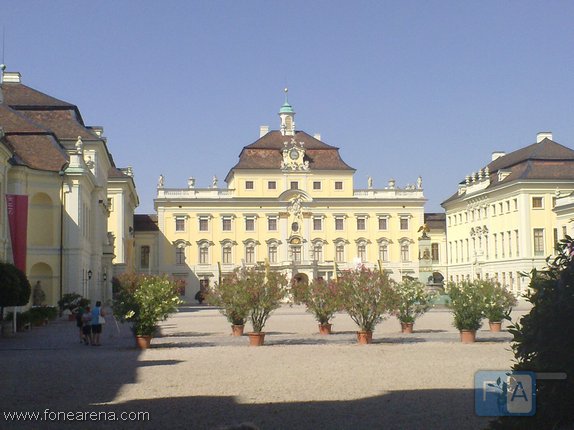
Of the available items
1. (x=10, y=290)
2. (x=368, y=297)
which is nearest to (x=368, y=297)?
(x=368, y=297)

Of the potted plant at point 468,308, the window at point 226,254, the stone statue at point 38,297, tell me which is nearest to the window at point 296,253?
the window at point 226,254

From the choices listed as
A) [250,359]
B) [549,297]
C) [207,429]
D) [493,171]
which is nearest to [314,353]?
[250,359]

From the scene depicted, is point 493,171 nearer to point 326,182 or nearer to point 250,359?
point 326,182

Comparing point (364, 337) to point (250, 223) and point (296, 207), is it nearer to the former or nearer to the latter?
point (296, 207)

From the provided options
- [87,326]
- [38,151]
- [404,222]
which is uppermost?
[38,151]

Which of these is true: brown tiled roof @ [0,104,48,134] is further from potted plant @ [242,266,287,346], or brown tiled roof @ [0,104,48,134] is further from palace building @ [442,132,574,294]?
palace building @ [442,132,574,294]

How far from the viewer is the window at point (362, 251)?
77312 mm

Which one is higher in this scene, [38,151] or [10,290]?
[38,151]

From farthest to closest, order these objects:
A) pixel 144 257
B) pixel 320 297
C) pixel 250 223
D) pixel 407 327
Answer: pixel 144 257 < pixel 250 223 < pixel 407 327 < pixel 320 297

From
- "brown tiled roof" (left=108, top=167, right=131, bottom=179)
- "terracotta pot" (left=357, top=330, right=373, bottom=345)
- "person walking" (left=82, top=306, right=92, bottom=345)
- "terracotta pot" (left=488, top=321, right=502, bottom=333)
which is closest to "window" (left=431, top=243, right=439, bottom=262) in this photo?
"brown tiled roof" (left=108, top=167, right=131, bottom=179)

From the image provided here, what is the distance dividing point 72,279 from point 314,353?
24.3 m

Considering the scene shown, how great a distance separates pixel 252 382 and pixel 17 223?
2053 centimetres

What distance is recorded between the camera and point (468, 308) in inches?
885

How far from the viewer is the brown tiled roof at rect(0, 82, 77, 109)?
47.1 m
